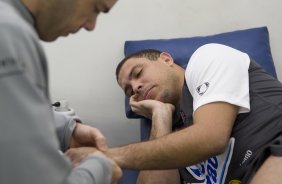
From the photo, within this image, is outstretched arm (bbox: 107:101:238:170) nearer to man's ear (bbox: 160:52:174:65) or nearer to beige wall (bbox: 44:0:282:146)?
man's ear (bbox: 160:52:174:65)

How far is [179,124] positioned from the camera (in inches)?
63.4

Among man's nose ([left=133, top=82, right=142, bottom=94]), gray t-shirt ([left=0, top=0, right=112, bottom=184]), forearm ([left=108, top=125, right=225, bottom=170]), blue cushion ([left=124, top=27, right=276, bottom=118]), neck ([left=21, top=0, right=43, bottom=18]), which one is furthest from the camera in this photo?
blue cushion ([left=124, top=27, right=276, bottom=118])

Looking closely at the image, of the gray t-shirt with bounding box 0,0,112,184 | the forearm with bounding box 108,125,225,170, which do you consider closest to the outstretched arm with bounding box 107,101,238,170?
the forearm with bounding box 108,125,225,170

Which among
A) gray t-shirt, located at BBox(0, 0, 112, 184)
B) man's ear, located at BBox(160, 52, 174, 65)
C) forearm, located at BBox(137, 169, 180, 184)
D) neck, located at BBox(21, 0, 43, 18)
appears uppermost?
neck, located at BBox(21, 0, 43, 18)

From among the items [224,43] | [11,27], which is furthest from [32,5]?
[224,43]

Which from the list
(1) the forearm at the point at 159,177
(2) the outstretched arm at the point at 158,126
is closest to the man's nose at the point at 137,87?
(2) the outstretched arm at the point at 158,126

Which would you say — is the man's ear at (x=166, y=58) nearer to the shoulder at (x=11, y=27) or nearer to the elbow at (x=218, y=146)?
the elbow at (x=218, y=146)

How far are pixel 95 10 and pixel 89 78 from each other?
1432 mm

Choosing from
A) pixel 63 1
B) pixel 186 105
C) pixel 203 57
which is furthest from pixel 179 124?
pixel 63 1

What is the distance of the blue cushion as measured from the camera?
6.18 feet

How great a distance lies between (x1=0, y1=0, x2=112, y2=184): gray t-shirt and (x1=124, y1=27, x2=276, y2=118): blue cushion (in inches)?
51.3

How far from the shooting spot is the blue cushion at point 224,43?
1.88m

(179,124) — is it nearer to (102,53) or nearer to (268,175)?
(268,175)

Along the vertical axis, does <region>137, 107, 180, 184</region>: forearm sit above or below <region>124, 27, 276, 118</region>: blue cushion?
below
